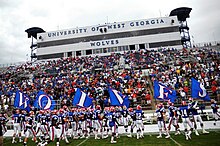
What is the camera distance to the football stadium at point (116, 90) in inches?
516

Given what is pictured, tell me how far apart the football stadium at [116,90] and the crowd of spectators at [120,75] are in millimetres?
117

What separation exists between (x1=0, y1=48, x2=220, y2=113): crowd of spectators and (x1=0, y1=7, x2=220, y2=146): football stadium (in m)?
0.12

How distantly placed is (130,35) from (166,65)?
15.7m

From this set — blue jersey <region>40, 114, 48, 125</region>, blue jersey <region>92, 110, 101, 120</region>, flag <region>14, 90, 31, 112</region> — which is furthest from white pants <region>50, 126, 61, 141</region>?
flag <region>14, 90, 31, 112</region>

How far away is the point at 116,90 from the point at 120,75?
12594 millimetres

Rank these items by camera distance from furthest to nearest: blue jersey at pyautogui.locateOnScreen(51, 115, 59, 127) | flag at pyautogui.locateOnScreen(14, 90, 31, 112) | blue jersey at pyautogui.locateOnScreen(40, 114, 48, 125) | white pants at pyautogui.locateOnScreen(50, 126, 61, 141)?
flag at pyautogui.locateOnScreen(14, 90, 31, 112)
blue jersey at pyautogui.locateOnScreen(40, 114, 48, 125)
blue jersey at pyautogui.locateOnScreen(51, 115, 59, 127)
white pants at pyautogui.locateOnScreen(50, 126, 61, 141)

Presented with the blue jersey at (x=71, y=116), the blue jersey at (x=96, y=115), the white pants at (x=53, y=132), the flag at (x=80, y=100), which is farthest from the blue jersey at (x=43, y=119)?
the blue jersey at (x=96, y=115)

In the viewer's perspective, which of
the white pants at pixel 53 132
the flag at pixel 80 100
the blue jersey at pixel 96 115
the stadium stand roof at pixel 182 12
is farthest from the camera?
the stadium stand roof at pixel 182 12

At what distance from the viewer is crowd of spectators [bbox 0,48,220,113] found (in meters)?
23.2

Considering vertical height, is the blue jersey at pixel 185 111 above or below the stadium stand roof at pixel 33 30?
below

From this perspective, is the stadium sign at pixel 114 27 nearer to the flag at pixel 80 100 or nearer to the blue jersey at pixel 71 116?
the flag at pixel 80 100

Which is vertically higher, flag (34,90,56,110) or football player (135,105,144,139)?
flag (34,90,56,110)

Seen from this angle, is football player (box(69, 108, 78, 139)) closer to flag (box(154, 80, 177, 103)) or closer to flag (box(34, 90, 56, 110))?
flag (box(34, 90, 56, 110))

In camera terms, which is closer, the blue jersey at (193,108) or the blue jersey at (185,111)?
the blue jersey at (185,111)
